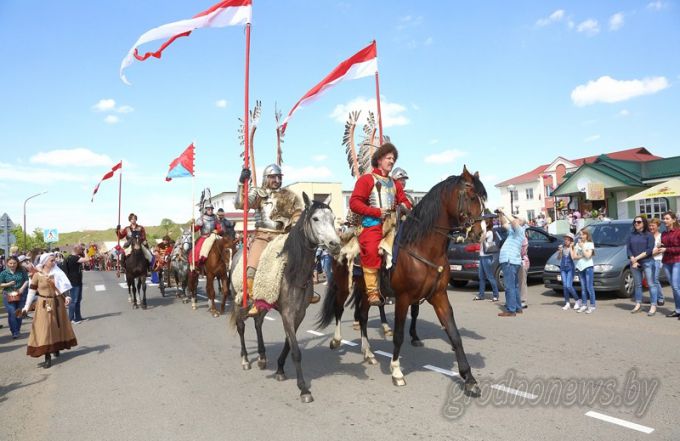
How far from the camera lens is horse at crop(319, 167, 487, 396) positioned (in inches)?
199

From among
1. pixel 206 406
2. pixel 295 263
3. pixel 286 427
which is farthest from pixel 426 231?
pixel 206 406

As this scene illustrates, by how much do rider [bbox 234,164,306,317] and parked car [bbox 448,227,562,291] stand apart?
733 cm

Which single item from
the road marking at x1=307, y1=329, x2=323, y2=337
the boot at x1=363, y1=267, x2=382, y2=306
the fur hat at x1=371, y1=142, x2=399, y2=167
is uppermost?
the fur hat at x1=371, y1=142, x2=399, y2=167

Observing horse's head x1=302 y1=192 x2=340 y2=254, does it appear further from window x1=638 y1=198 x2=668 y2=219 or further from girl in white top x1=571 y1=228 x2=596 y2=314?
window x1=638 y1=198 x2=668 y2=219

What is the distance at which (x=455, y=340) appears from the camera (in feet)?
16.0

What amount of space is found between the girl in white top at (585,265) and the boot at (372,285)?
6157mm

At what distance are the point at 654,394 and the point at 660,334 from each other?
3.30 metres

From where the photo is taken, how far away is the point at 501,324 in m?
8.44

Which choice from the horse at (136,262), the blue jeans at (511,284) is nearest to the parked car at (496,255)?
the blue jeans at (511,284)

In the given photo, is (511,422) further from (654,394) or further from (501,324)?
(501,324)

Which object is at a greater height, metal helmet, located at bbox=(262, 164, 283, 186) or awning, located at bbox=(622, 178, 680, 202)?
awning, located at bbox=(622, 178, 680, 202)

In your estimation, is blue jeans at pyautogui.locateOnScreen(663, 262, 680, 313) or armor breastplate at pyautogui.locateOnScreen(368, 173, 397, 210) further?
blue jeans at pyautogui.locateOnScreen(663, 262, 680, 313)

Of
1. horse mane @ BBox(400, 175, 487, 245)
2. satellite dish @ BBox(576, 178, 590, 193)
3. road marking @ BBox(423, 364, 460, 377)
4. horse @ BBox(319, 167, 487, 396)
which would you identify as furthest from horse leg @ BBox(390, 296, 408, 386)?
satellite dish @ BBox(576, 178, 590, 193)

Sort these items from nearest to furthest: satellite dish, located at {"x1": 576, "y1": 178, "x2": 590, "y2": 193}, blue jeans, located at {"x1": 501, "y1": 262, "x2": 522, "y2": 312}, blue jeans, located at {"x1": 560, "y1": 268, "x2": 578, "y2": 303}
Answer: blue jeans, located at {"x1": 501, "y1": 262, "x2": 522, "y2": 312} → blue jeans, located at {"x1": 560, "y1": 268, "x2": 578, "y2": 303} → satellite dish, located at {"x1": 576, "y1": 178, "x2": 590, "y2": 193}
